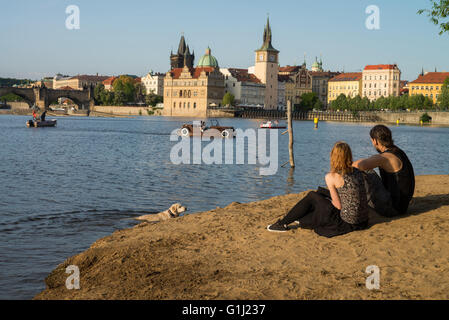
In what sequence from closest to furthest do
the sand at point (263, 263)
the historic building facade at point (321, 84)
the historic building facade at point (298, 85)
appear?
1. the sand at point (263, 263)
2. the historic building facade at point (298, 85)
3. the historic building facade at point (321, 84)

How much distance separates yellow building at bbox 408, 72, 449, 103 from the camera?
146 meters

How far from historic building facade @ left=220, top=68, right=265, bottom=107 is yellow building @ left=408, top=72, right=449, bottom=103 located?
42.5 m

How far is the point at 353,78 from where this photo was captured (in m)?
173

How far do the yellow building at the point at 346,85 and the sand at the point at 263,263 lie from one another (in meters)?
165

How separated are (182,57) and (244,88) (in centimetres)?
2511

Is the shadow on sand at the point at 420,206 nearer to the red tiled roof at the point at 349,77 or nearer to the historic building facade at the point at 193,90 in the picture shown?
the historic building facade at the point at 193,90

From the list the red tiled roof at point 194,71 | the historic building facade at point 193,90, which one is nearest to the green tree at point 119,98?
the historic building facade at point 193,90

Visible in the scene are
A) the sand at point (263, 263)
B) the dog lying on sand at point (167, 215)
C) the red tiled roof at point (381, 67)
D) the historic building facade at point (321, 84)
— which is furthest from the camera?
the historic building facade at point (321, 84)

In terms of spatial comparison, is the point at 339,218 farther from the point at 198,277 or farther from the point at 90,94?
the point at 90,94

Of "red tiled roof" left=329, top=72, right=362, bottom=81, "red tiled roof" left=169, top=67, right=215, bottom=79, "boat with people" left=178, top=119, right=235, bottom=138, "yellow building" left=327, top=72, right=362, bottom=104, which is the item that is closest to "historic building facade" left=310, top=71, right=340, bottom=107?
"yellow building" left=327, top=72, right=362, bottom=104

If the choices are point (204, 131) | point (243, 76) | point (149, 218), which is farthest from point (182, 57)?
point (149, 218)

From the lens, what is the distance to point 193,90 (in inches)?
6427

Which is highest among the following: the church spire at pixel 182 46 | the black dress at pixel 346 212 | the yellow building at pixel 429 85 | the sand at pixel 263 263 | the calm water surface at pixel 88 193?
the church spire at pixel 182 46

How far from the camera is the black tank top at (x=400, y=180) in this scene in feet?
28.6
